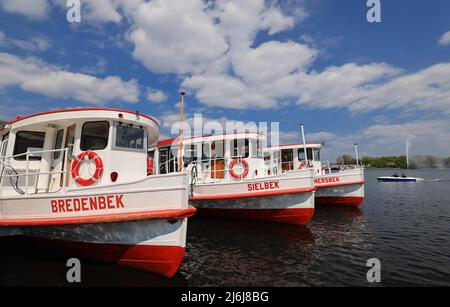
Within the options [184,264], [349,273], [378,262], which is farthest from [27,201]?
[378,262]

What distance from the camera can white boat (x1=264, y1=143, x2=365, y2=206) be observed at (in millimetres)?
15508

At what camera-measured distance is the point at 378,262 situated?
6426mm

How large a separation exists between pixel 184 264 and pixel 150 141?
442cm

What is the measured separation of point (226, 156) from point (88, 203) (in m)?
7.24

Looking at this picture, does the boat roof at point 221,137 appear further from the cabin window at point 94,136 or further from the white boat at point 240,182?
the cabin window at point 94,136

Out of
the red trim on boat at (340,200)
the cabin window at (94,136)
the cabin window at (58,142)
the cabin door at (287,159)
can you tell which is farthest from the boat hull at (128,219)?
the red trim on boat at (340,200)

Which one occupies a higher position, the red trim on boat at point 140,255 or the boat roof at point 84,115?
the boat roof at point 84,115

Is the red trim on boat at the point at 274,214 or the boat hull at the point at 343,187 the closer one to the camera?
the red trim on boat at the point at 274,214

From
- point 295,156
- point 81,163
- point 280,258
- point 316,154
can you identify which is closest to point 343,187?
point 316,154

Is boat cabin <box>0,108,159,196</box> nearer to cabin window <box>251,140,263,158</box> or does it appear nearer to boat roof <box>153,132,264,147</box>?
boat roof <box>153,132,264,147</box>

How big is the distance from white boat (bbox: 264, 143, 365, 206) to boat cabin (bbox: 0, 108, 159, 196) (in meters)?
9.36

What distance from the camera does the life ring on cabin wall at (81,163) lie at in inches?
232

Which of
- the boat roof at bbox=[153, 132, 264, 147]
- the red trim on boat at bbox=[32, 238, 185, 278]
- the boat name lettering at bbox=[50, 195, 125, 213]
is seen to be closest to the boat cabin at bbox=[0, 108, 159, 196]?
the boat name lettering at bbox=[50, 195, 125, 213]

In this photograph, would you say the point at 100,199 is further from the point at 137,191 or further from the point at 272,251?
the point at 272,251
